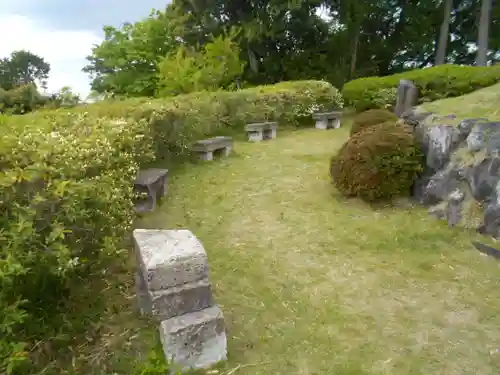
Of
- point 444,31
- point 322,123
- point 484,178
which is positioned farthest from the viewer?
point 444,31

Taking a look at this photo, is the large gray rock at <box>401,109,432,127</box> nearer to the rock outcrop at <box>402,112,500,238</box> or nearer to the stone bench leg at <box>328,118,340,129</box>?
the rock outcrop at <box>402,112,500,238</box>

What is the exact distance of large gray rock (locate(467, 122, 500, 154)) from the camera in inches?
206

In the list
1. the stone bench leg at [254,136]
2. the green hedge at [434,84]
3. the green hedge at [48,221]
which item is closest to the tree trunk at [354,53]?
the green hedge at [434,84]

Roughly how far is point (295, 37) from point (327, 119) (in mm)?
10900

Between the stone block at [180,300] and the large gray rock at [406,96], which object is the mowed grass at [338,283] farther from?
the large gray rock at [406,96]

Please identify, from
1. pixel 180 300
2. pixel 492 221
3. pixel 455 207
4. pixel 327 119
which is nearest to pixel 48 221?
pixel 180 300

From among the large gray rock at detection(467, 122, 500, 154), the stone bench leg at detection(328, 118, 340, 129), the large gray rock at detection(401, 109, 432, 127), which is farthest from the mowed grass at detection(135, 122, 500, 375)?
the stone bench leg at detection(328, 118, 340, 129)

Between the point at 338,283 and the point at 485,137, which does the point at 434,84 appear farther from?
the point at 338,283

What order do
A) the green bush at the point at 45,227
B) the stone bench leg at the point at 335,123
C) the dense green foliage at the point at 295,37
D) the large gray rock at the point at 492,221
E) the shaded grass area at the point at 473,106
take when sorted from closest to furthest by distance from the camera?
the green bush at the point at 45,227, the large gray rock at the point at 492,221, the shaded grass area at the point at 473,106, the stone bench leg at the point at 335,123, the dense green foliage at the point at 295,37

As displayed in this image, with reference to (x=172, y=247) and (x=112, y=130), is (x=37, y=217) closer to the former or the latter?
(x=172, y=247)

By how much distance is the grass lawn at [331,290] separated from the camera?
3.02 meters

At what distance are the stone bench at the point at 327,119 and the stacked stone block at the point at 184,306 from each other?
11.5 m

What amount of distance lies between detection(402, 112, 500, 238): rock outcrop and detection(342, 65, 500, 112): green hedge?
→ 784cm

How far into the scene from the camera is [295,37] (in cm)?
2280
